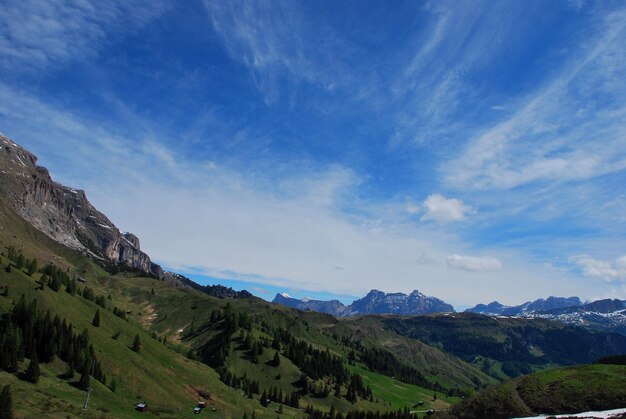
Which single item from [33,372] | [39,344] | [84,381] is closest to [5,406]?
[33,372]

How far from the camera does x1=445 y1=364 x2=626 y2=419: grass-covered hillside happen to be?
9138 cm

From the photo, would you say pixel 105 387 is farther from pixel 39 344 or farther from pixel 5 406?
pixel 5 406

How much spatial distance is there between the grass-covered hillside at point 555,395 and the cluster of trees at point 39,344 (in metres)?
115

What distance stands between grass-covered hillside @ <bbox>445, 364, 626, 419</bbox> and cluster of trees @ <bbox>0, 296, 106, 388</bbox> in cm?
11452

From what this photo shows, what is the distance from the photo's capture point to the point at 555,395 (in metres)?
96.2

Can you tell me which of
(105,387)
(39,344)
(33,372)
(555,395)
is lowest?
(105,387)

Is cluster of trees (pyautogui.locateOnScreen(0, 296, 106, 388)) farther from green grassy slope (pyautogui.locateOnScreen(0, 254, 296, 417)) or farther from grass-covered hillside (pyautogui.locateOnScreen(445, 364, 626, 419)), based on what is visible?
grass-covered hillside (pyautogui.locateOnScreen(445, 364, 626, 419))

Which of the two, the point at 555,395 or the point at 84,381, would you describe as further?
the point at 84,381

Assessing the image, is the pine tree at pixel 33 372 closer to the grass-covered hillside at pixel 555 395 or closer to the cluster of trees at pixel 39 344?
the cluster of trees at pixel 39 344

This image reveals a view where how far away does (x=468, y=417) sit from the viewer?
103625 millimetres

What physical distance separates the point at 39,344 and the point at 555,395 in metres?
150

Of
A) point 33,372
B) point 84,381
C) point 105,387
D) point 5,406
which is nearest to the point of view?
point 5,406

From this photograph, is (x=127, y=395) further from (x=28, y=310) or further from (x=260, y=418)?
(x=260, y=418)

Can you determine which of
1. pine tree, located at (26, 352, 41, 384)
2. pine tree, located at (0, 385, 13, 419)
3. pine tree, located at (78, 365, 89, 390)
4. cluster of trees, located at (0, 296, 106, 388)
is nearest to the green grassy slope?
pine tree, located at (26, 352, 41, 384)
